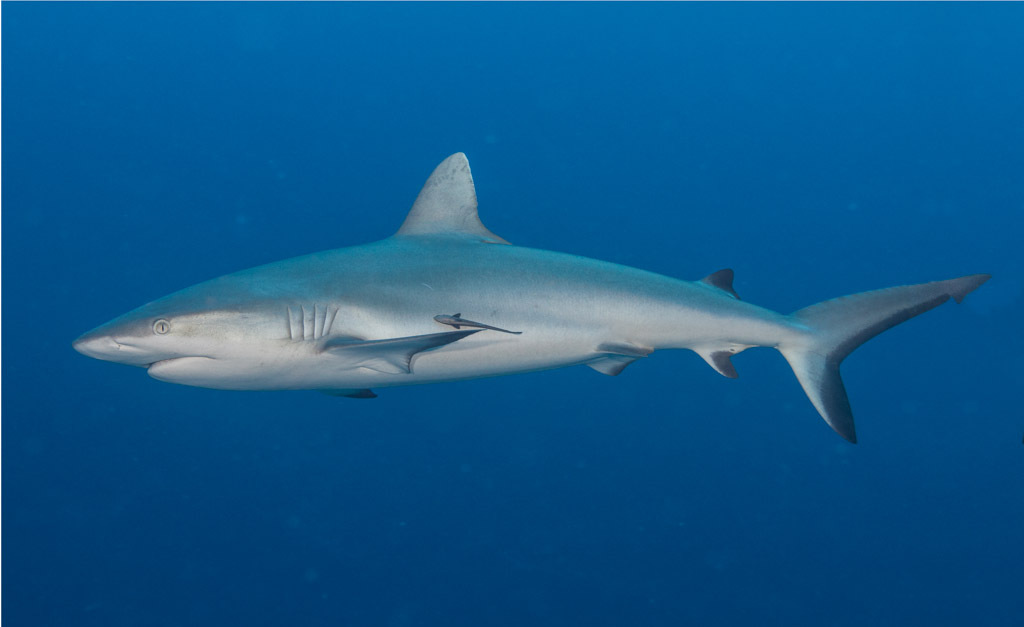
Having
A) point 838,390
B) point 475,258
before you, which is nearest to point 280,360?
point 475,258

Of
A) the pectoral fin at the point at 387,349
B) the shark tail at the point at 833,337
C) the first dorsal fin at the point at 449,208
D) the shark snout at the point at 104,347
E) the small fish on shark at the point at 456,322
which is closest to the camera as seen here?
the shark snout at the point at 104,347

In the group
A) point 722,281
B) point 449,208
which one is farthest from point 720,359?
point 449,208

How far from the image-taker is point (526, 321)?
2949mm

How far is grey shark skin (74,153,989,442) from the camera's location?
2434 mm

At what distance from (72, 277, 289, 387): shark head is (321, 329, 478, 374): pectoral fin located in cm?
26

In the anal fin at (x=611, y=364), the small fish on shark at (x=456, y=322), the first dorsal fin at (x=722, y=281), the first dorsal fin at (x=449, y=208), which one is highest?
the first dorsal fin at (x=449, y=208)

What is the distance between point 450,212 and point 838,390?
2.58m

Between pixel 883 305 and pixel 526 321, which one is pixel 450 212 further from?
pixel 883 305

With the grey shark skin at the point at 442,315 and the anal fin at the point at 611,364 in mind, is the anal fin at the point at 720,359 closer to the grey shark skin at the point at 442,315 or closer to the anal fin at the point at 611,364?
the grey shark skin at the point at 442,315

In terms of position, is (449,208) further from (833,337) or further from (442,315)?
(833,337)

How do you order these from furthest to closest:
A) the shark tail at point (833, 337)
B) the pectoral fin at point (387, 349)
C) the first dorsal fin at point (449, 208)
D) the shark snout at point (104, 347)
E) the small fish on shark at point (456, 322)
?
the first dorsal fin at point (449, 208) → the shark tail at point (833, 337) → the small fish on shark at point (456, 322) → the pectoral fin at point (387, 349) → the shark snout at point (104, 347)

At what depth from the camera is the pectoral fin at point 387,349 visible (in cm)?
241

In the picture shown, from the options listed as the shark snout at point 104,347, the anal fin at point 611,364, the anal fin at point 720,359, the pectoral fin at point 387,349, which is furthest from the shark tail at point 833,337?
the shark snout at point 104,347

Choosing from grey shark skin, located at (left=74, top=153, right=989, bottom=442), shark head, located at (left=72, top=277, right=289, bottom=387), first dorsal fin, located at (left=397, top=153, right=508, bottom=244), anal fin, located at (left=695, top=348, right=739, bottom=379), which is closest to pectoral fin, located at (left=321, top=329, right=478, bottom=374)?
grey shark skin, located at (left=74, top=153, right=989, bottom=442)
